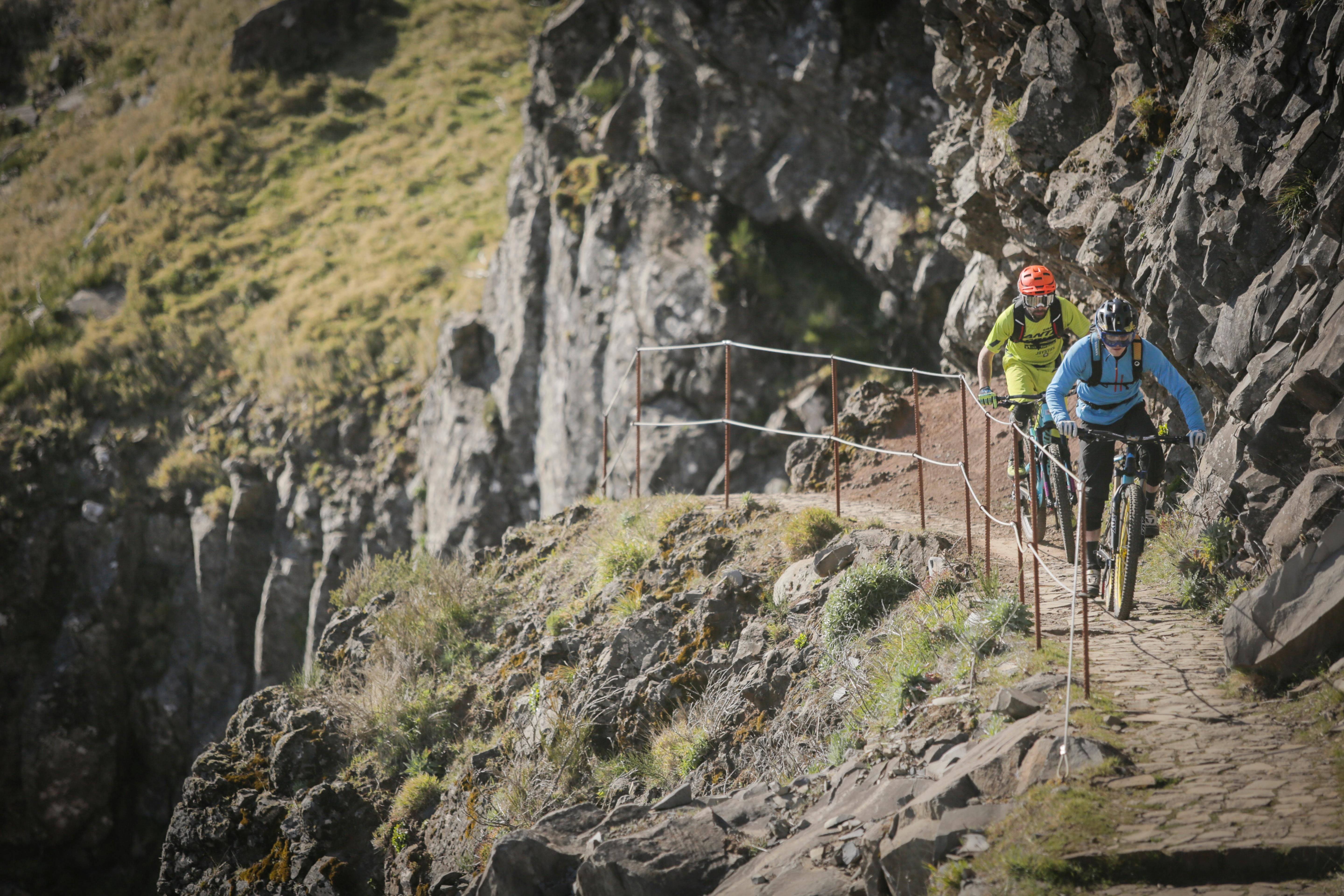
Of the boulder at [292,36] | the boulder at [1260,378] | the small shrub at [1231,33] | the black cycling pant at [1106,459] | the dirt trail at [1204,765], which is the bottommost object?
the dirt trail at [1204,765]

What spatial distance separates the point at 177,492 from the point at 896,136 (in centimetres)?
1927

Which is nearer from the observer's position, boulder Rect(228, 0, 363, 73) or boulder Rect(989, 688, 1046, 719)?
boulder Rect(989, 688, 1046, 719)

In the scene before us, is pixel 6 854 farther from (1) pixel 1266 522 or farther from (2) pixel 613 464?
(1) pixel 1266 522

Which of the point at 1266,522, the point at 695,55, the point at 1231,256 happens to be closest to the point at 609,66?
the point at 695,55

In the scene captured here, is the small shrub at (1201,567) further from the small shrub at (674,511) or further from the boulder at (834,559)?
the small shrub at (674,511)

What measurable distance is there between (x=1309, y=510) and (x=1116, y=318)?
1.70 m

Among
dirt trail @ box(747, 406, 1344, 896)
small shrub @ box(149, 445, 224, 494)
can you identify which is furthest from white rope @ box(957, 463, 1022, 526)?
small shrub @ box(149, 445, 224, 494)

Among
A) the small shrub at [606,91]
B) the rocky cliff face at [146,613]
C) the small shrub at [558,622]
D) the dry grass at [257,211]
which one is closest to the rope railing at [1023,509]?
the small shrub at [558,622]

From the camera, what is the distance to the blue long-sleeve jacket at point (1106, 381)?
6465 mm

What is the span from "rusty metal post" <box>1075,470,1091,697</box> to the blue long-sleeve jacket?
0.62 m

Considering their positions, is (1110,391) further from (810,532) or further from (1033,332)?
(810,532)

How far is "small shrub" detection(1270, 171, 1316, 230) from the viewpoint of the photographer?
650cm

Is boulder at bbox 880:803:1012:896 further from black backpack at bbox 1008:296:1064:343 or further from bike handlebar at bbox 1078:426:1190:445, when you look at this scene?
black backpack at bbox 1008:296:1064:343

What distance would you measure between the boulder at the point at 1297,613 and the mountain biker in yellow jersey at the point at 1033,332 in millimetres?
2907
